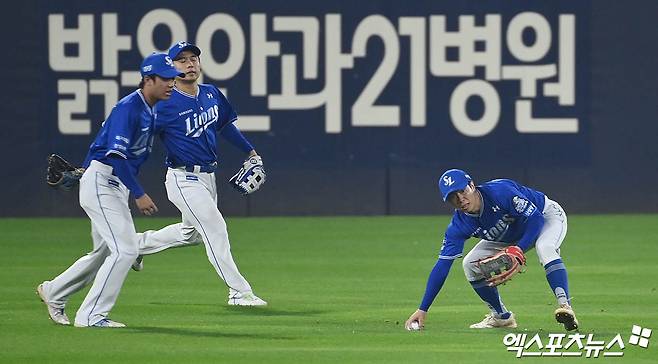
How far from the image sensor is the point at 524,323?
11.6 m

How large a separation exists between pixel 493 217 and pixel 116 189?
2686 millimetres

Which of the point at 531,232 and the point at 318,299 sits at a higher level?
the point at 531,232

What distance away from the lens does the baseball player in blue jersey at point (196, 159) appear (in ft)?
42.6

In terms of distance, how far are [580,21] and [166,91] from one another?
462 inches

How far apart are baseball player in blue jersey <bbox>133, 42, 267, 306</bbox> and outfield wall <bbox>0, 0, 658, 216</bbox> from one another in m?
8.52

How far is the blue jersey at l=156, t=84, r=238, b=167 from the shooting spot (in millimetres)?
13203

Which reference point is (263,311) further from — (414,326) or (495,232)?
(495,232)

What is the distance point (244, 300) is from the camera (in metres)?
12.9

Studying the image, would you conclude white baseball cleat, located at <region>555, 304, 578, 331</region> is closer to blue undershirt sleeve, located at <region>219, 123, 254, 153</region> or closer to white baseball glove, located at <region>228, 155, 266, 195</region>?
white baseball glove, located at <region>228, 155, 266, 195</region>

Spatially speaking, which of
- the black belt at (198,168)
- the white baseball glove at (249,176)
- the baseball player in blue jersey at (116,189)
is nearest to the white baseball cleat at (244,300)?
the black belt at (198,168)

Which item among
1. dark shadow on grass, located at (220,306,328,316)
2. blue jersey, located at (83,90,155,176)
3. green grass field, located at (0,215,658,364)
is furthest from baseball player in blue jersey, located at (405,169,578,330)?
blue jersey, located at (83,90,155,176)

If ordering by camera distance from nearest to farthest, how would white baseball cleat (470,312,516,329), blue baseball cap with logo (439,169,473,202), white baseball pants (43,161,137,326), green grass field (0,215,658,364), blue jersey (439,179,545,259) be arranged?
1. green grass field (0,215,658,364)
2. blue baseball cap with logo (439,169,473,202)
3. blue jersey (439,179,545,259)
4. white baseball pants (43,161,137,326)
5. white baseball cleat (470,312,516,329)

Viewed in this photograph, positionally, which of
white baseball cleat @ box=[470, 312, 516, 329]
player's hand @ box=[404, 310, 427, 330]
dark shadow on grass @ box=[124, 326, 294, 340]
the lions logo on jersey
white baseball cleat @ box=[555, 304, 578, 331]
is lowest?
dark shadow on grass @ box=[124, 326, 294, 340]

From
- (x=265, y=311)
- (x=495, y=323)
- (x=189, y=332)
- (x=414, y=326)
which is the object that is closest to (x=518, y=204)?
(x=495, y=323)
